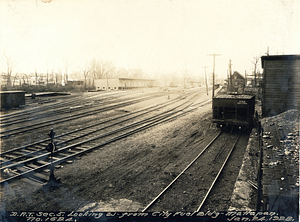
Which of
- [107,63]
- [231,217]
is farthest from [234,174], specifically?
[107,63]

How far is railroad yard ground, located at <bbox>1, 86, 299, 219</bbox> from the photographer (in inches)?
222

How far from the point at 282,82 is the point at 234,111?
21.2ft

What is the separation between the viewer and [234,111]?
534 inches

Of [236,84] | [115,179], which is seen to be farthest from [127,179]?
[236,84]

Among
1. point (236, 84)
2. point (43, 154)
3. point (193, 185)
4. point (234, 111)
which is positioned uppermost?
point (236, 84)

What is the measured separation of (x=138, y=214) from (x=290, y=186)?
4.18 meters

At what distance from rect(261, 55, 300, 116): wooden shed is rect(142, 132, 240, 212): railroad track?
9347mm

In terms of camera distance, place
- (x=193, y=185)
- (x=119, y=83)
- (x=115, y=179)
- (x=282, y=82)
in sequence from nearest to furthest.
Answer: (x=193, y=185)
(x=115, y=179)
(x=282, y=82)
(x=119, y=83)

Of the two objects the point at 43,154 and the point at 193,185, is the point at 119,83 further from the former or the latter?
the point at 193,185

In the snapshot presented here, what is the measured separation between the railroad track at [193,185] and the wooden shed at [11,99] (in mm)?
20208

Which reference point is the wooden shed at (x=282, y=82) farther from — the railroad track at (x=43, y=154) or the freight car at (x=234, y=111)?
the railroad track at (x=43, y=154)

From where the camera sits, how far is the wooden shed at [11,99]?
789 inches

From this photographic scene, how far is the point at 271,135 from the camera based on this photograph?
1038 centimetres

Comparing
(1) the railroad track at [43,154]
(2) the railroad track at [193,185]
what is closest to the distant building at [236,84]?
(2) the railroad track at [193,185]
